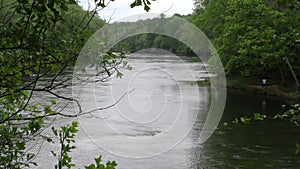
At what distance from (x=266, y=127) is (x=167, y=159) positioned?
555 cm

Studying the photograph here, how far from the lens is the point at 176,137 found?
14172mm

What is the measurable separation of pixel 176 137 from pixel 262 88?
1193cm

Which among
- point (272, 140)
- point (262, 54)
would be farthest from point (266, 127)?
point (262, 54)

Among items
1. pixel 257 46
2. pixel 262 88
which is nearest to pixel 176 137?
pixel 257 46

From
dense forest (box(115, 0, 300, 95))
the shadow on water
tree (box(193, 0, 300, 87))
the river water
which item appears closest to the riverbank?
dense forest (box(115, 0, 300, 95))

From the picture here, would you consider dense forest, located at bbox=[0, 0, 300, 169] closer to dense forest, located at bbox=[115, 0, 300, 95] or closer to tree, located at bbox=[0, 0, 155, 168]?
tree, located at bbox=[0, 0, 155, 168]

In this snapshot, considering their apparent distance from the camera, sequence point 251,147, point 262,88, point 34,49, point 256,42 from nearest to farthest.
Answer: point 34,49, point 251,147, point 256,42, point 262,88

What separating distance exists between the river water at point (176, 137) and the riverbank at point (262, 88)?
3.39 ft

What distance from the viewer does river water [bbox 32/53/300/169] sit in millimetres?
11109

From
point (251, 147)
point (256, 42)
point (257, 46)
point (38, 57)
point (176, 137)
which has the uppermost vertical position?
point (256, 42)

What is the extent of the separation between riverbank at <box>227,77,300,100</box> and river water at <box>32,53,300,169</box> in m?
1.03

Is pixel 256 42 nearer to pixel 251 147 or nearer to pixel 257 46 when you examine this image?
pixel 257 46

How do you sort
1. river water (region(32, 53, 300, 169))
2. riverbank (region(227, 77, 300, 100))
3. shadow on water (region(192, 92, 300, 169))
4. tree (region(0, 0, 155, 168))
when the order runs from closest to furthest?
tree (region(0, 0, 155, 168)), shadow on water (region(192, 92, 300, 169)), river water (region(32, 53, 300, 169)), riverbank (region(227, 77, 300, 100))

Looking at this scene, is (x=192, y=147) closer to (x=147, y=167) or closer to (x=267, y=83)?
(x=147, y=167)
